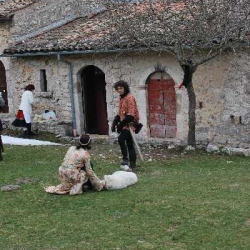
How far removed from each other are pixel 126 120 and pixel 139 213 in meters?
3.07

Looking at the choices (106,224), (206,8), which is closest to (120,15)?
(206,8)

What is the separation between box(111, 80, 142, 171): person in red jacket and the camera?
11203 millimetres

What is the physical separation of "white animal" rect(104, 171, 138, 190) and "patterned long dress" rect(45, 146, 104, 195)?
0.48 feet

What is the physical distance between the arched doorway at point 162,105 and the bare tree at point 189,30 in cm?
132

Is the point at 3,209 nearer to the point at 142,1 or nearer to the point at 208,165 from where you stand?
the point at 208,165

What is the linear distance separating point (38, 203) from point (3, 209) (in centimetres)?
55

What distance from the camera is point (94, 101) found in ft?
61.2

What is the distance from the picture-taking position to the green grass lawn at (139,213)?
7.39m

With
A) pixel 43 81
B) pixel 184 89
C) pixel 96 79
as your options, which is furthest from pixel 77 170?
pixel 43 81

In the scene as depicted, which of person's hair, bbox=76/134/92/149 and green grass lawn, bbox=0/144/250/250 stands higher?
person's hair, bbox=76/134/92/149

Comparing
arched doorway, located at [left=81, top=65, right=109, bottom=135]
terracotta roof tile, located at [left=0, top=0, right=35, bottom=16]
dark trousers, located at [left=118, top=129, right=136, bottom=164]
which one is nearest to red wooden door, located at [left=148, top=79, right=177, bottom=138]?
arched doorway, located at [left=81, top=65, right=109, bottom=135]

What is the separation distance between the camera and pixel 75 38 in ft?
56.5

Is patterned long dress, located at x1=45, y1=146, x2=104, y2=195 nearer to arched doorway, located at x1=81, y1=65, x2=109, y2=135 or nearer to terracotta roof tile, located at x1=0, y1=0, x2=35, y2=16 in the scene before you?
arched doorway, located at x1=81, y1=65, x2=109, y2=135

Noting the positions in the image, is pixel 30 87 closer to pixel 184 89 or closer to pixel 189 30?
pixel 184 89
